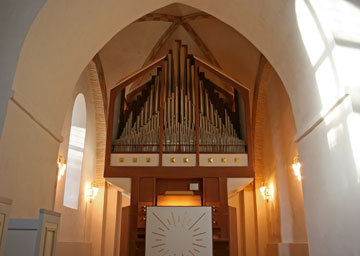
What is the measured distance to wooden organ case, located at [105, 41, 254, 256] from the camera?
23.5 ft

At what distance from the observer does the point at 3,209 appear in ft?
7.59

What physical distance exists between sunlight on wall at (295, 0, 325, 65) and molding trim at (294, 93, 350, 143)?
62 cm

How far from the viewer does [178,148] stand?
7.54 metres

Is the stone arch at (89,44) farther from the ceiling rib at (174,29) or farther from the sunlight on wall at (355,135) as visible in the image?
the ceiling rib at (174,29)

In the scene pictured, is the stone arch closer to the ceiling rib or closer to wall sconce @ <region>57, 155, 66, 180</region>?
wall sconce @ <region>57, 155, 66, 180</region>

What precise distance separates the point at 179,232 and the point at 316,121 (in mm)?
2684

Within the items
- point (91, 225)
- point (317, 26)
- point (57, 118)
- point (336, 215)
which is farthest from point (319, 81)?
point (91, 225)

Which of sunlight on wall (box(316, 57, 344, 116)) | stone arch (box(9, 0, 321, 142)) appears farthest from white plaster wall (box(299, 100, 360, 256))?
stone arch (box(9, 0, 321, 142))

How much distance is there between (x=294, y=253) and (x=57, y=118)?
17.9 feet

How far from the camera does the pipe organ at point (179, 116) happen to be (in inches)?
299

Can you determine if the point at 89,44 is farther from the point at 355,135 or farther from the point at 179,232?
the point at 355,135

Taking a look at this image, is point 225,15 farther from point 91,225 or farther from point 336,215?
point 91,225

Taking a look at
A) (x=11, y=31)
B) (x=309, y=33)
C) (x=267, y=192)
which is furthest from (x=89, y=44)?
(x=267, y=192)

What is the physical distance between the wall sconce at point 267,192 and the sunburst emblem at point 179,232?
3.68m
